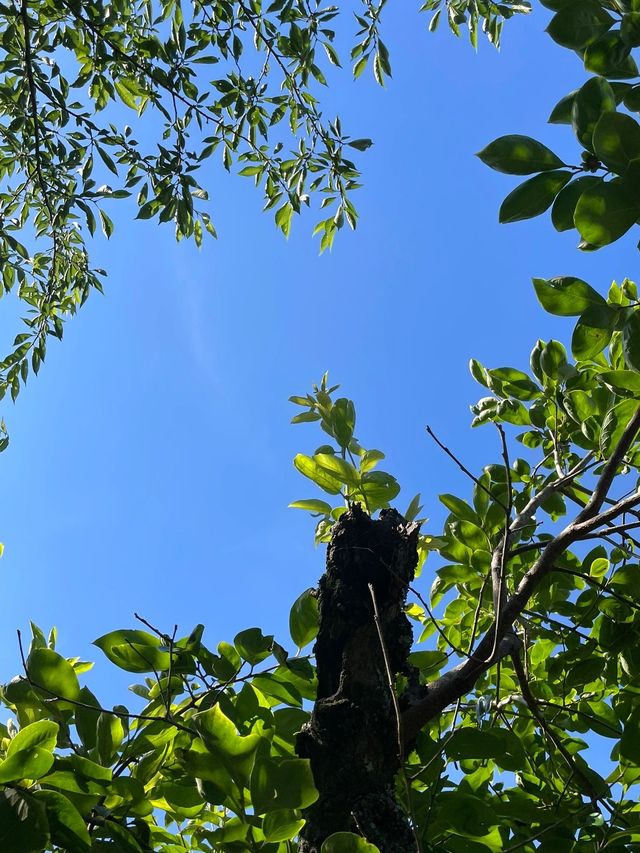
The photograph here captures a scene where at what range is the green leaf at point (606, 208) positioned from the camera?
77cm

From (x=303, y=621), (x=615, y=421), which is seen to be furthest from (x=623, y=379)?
(x=303, y=621)

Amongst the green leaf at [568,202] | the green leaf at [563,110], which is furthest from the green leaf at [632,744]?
the green leaf at [563,110]

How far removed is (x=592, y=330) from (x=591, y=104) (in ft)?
1.03

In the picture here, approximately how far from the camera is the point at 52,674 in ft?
3.39

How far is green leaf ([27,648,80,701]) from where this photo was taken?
40.3 inches

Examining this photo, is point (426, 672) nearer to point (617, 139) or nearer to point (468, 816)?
point (468, 816)

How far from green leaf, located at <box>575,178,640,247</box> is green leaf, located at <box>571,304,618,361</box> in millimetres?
151

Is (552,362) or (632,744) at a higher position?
(552,362)

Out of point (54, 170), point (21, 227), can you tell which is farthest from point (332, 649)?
point (21, 227)

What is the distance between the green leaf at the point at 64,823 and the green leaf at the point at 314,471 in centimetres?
80

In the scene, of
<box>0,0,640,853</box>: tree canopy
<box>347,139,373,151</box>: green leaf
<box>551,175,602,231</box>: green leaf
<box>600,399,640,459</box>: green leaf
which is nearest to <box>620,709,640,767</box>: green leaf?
<box>0,0,640,853</box>: tree canopy

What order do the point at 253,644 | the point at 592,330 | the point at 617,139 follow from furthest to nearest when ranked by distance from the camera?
the point at 253,644 < the point at 592,330 < the point at 617,139

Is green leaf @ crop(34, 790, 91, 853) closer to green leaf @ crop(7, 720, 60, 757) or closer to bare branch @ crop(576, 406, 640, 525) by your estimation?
green leaf @ crop(7, 720, 60, 757)

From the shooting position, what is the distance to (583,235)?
0.79 m
